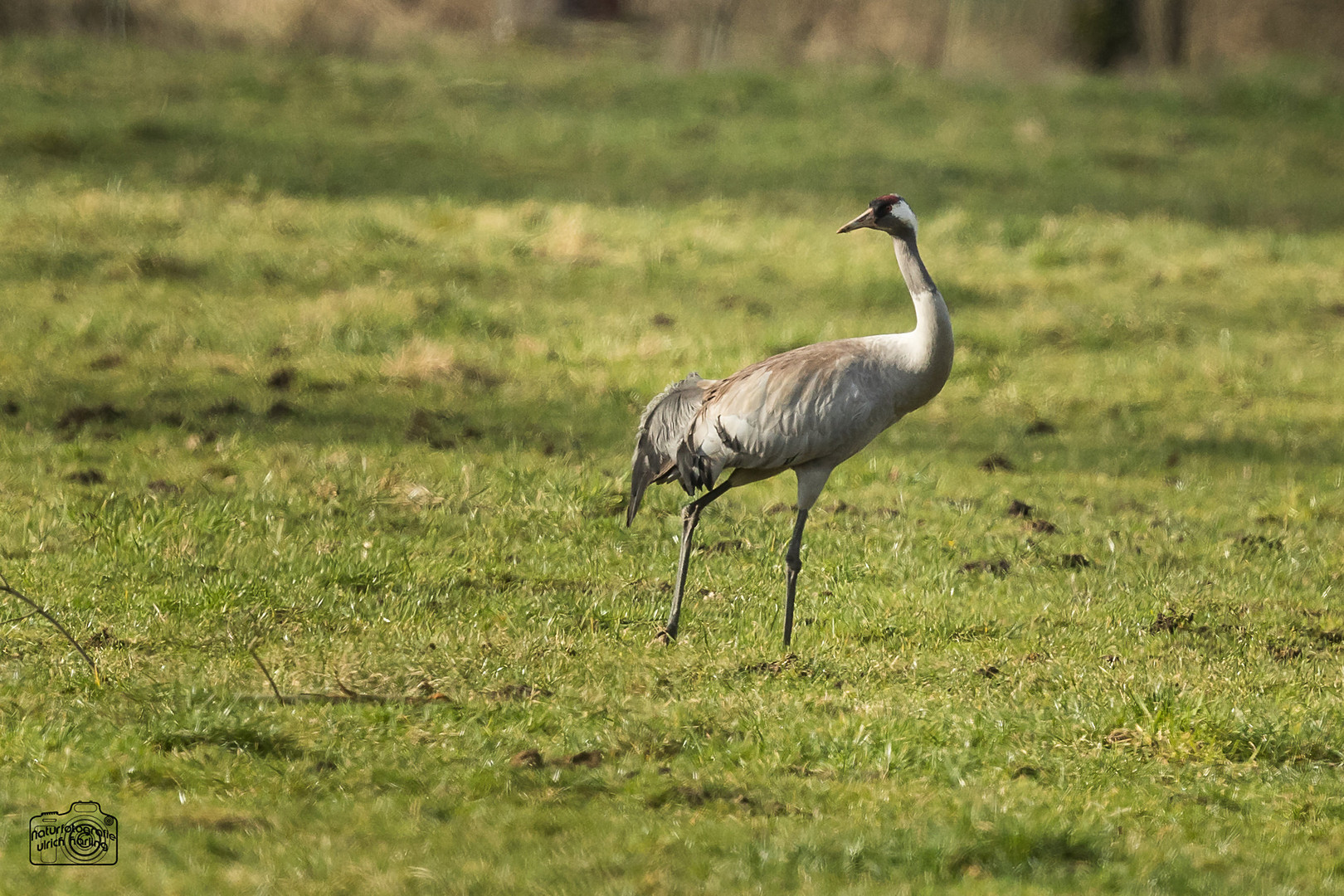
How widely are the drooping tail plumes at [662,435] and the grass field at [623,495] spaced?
0.68 m

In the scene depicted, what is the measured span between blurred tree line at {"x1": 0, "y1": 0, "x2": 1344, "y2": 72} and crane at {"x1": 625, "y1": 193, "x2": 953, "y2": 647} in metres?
18.1

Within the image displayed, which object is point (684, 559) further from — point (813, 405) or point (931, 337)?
point (931, 337)

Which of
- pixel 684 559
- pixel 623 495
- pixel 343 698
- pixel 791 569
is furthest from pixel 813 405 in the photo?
pixel 623 495

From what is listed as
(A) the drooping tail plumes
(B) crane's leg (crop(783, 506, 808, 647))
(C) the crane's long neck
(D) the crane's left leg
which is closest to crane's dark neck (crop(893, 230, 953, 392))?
(C) the crane's long neck

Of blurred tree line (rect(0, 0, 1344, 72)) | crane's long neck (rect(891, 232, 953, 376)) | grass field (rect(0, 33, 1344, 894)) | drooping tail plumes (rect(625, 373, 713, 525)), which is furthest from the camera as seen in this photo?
blurred tree line (rect(0, 0, 1344, 72))

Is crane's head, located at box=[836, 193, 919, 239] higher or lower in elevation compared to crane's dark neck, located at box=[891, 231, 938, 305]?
higher

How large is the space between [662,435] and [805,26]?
97.8 ft

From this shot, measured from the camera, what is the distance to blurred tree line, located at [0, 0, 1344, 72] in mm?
24938

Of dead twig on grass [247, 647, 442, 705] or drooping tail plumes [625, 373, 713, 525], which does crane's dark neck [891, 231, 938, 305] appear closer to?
drooping tail plumes [625, 373, 713, 525]

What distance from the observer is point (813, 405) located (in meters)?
7.58

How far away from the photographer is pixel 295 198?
17.7m

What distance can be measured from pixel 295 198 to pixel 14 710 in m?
12.4

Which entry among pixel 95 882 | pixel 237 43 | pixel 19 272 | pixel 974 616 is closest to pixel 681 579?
pixel 974 616

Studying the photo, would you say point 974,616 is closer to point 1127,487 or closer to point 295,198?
point 1127,487
